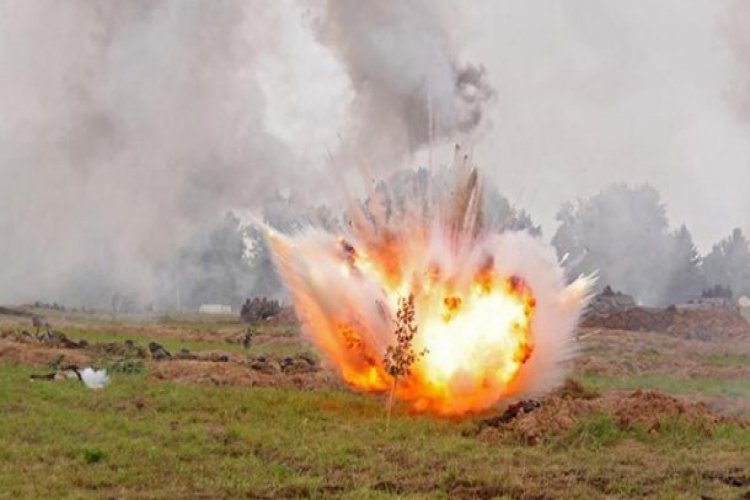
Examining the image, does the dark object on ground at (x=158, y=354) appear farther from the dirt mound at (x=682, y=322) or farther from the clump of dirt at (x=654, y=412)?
the dirt mound at (x=682, y=322)

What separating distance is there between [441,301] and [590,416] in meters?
6.56

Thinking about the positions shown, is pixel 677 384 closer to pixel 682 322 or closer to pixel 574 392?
pixel 574 392

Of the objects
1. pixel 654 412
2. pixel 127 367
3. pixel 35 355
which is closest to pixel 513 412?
pixel 654 412

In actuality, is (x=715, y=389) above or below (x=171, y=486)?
above

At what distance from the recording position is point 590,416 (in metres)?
27.1

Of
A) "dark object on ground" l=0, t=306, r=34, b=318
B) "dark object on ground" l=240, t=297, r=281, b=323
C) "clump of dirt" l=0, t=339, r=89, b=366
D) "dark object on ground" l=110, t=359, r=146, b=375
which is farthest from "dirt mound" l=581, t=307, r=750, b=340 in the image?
"dark object on ground" l=110, t=359, r=146, b=375

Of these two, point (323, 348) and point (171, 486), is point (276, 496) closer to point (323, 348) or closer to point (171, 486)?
point (171, 486)

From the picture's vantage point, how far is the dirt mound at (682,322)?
336 ft

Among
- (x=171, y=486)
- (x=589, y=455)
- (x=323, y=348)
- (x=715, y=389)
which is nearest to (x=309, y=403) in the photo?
(x=323, y=348)

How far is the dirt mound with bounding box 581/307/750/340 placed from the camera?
102 meters

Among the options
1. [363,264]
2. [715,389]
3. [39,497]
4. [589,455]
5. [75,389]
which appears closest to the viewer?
[39,497]

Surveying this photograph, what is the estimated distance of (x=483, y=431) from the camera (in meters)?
27.2

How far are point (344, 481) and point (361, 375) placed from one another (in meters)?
13.5

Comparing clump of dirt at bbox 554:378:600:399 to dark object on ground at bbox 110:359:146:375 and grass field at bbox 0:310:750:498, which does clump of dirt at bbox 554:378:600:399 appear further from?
dark object on ground at bbox 110:359:146:375
